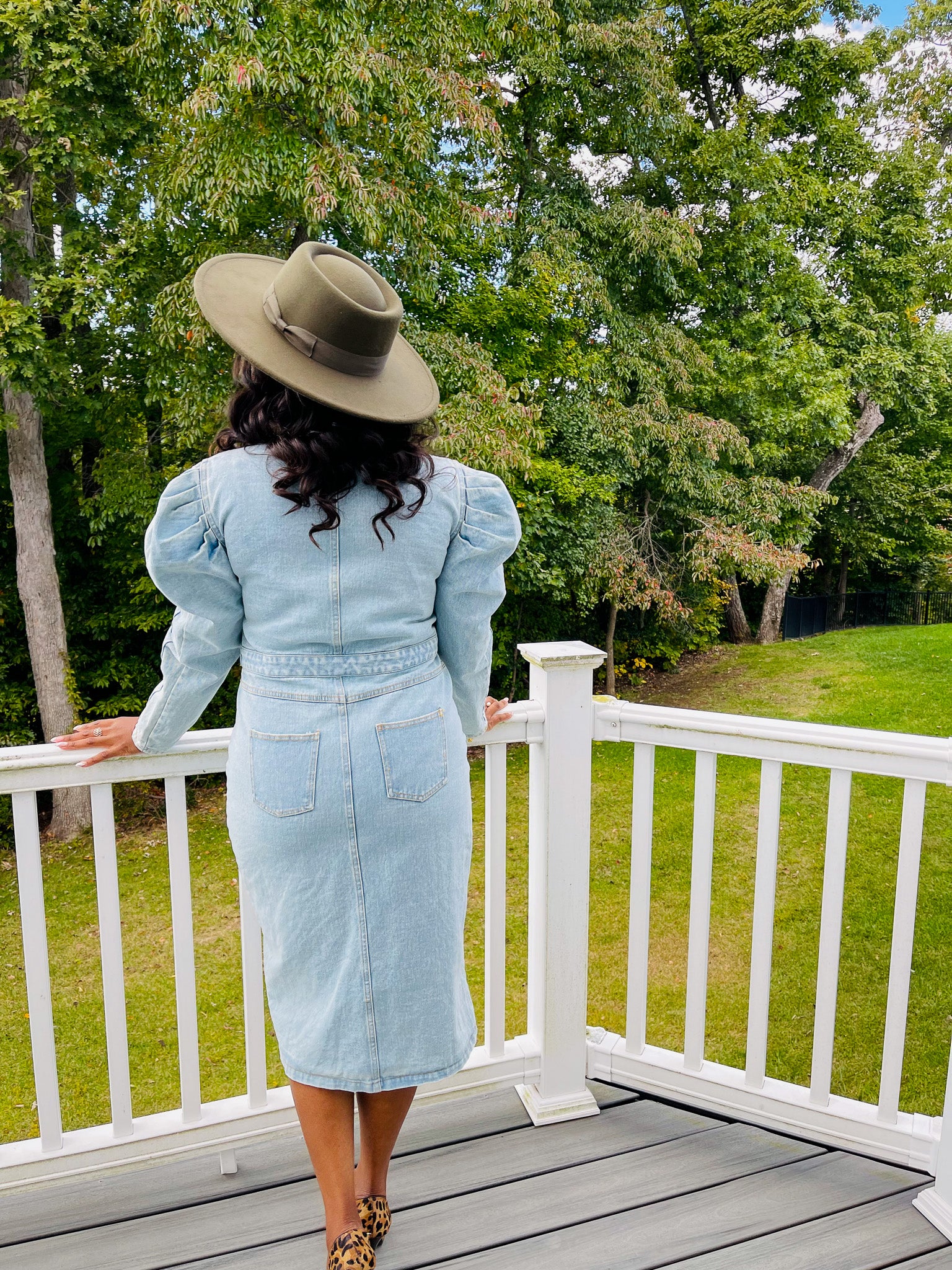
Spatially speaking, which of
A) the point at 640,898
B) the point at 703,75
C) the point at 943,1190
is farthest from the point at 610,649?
the point at 943,1190

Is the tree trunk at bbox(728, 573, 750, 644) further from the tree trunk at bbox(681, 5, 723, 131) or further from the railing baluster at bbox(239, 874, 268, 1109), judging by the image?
the railing baluster at bbox(239, 874, 268, 1109)

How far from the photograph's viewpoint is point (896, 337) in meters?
11.7

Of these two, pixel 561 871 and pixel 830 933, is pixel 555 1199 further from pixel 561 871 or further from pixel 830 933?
pixel 830 933

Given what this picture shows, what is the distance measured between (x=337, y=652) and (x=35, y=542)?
6.08 meters

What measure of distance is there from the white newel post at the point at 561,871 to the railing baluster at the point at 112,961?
0.79 metres

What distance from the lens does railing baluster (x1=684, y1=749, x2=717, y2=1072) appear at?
1.80m

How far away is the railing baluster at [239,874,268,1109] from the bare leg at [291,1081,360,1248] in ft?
0.91

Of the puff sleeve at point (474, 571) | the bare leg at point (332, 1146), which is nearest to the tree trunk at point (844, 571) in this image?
the puff sleeve at point (474, 571)

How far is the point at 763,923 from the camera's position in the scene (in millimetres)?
1791

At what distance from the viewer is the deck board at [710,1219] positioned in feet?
4.99

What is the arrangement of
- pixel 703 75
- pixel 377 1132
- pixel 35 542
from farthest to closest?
pixel 703 75 < pixel 35 542 < pixel 377 1132

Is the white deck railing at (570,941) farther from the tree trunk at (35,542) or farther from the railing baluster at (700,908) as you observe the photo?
Answer: the tree trunk at (35,542)

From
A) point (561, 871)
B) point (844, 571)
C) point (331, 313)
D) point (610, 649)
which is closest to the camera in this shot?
point (331, 313)

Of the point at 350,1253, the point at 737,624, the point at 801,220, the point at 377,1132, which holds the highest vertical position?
the point at 801,220
